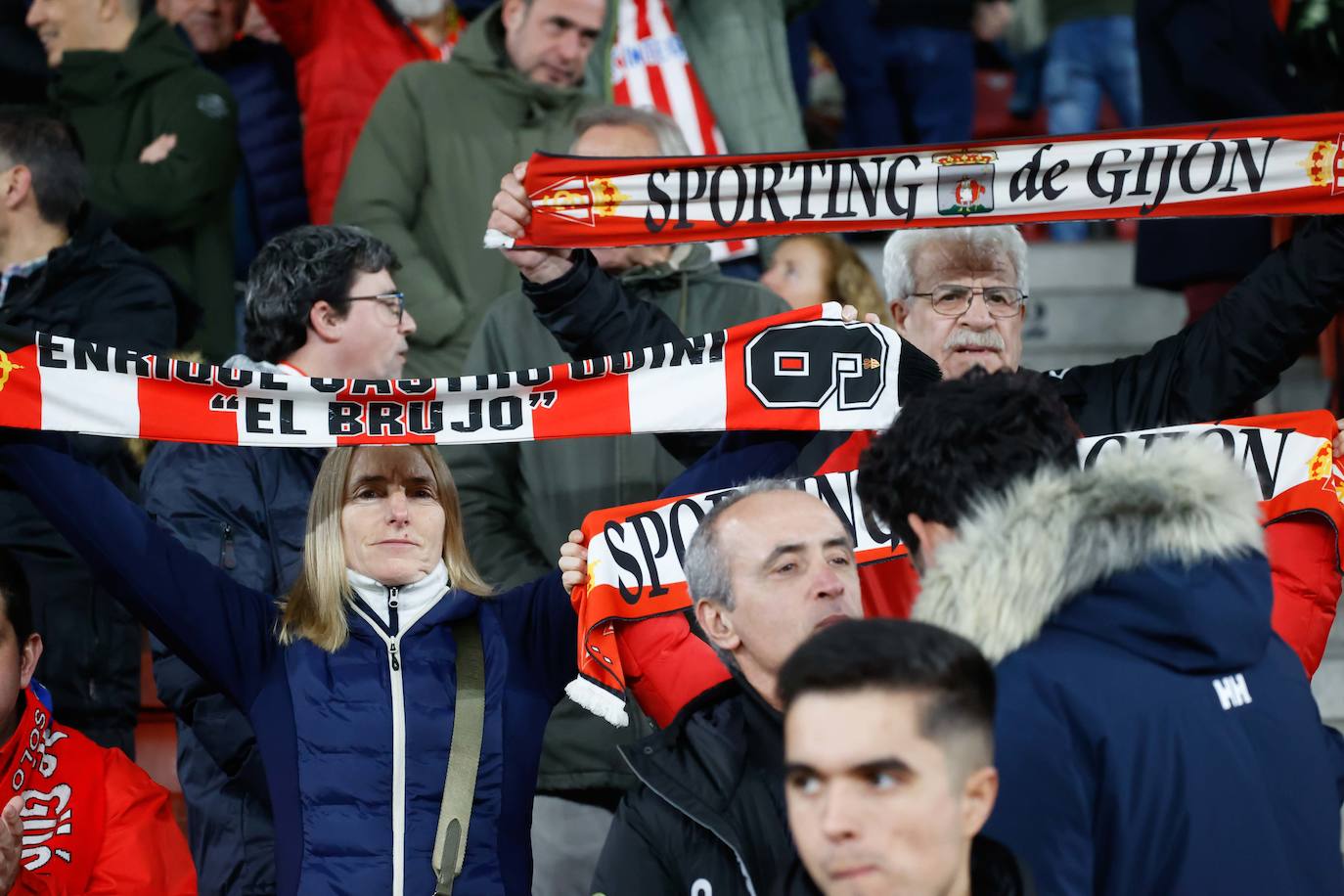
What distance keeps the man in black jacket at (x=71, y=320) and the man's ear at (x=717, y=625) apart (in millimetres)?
2152

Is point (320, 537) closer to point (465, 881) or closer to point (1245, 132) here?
point (465, 881)

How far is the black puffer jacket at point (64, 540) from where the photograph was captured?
5.11 meters

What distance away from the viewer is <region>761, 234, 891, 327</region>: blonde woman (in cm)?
664

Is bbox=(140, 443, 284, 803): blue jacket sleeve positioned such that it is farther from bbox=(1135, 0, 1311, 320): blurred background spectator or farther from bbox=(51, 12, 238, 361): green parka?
bbox=(1135, 0, 1311, 320): blurred background spectator

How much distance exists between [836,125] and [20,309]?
16.2 feet

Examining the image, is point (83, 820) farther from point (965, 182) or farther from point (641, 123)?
point (965, 182)

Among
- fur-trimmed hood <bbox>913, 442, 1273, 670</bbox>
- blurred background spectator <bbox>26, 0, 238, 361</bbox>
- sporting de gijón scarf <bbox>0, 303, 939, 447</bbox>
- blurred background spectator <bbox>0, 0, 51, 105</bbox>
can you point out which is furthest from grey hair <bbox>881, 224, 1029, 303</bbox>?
blurred background spectator <bbox>0, 0, 51, 105</bbox>

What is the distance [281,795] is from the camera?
13.1 feet

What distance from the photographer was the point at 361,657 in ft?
13.4

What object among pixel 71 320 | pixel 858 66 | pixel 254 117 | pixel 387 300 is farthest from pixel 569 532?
pixel 858 66

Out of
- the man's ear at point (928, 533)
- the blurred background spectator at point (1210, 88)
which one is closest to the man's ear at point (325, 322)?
the man's ear at point (928, 533)

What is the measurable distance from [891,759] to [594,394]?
2119 millimetres

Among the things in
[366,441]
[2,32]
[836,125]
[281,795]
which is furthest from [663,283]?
[836,125]

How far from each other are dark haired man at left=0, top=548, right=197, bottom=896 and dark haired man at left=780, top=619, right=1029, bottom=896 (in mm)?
2101
